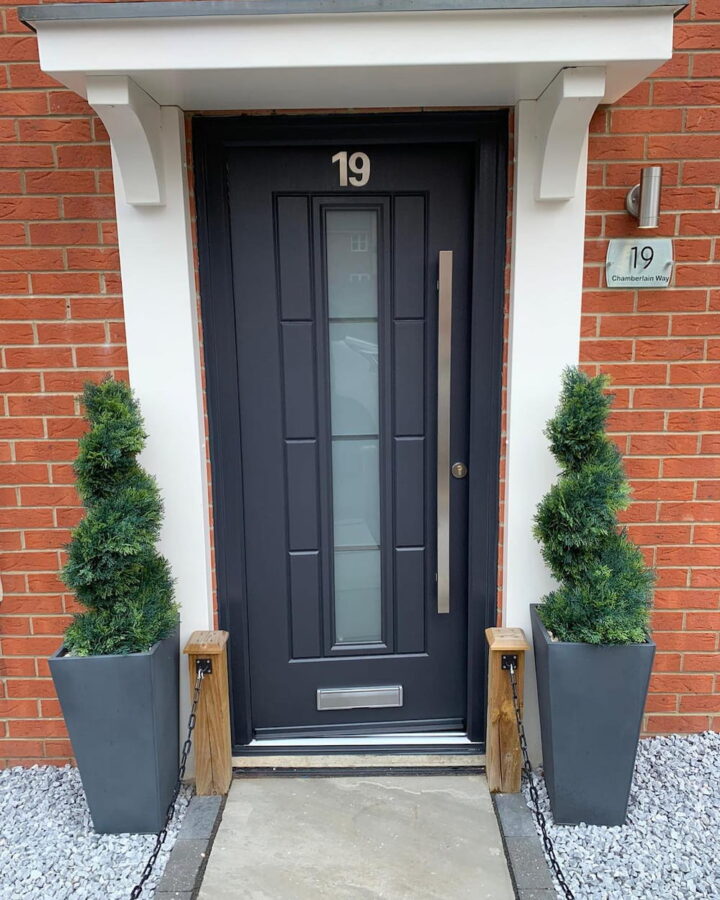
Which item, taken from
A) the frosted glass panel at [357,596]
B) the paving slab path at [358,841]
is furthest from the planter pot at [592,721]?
the frosted glass panel at [357,596]

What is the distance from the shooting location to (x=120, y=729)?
7.75 ft

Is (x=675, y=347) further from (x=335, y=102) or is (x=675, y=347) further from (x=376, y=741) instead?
(x=376, y=741)

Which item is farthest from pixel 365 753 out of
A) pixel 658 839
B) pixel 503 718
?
pixel 658 839

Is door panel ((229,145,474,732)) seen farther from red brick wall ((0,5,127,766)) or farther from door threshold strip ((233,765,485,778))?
red brick wall ((0,5,127,766))

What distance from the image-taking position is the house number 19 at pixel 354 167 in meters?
2.57

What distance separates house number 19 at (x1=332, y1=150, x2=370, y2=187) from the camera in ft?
8.45

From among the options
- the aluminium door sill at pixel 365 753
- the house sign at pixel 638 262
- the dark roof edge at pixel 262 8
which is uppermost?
the dark roof edge at pixel 262 8

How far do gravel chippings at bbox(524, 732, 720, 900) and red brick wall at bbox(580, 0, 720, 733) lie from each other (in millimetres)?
208

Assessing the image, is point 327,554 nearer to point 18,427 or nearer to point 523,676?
point 523,676

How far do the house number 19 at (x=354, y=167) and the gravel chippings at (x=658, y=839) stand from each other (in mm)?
2340

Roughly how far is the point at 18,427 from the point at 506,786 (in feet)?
7.36

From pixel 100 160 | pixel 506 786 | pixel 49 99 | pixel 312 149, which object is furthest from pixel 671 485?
pixel 49 99

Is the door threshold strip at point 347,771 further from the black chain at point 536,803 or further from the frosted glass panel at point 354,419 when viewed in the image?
the frosted glass panel at point 354,419

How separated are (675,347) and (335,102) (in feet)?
4.90
